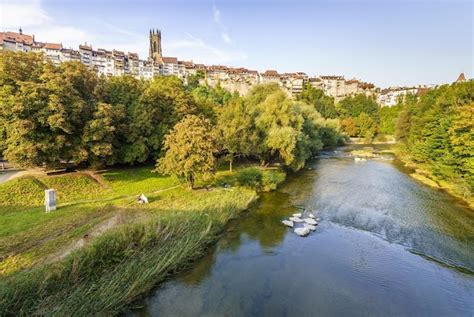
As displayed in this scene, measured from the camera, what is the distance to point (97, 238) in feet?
43.0

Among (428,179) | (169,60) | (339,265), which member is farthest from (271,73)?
(339,265)

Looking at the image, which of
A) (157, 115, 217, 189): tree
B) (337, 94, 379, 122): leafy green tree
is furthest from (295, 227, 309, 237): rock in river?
(337, 94, 379, 122): leafy green tree

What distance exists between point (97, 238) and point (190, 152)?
10706 mm

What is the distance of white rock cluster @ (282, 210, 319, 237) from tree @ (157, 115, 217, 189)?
7488 mm

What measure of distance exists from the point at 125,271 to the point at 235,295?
4.80 meters

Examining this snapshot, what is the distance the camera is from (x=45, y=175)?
23.3 meters

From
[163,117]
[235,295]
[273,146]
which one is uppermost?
[163,117]

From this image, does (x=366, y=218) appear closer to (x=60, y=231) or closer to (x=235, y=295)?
(x=235, y=295)

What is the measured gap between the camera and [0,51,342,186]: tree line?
67.6 feet

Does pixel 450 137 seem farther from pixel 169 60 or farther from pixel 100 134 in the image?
pixel 169 60

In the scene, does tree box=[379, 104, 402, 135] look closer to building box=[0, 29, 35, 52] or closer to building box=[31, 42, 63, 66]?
building box=[31, 42, 63, 66]

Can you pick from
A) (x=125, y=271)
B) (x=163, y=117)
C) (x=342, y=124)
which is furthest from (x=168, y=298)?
(x=342, y=124)

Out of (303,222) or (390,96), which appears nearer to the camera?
(303,222)

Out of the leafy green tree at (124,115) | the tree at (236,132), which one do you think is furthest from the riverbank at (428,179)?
the leafy green tree at (124,115)
